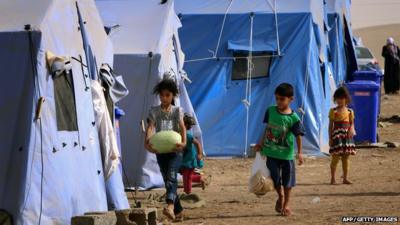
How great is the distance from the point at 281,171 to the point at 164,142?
1.39 meters

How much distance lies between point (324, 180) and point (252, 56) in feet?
13.5

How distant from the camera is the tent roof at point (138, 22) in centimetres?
1480

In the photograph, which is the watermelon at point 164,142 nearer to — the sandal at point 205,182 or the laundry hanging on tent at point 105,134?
the laundry hanging on tent at point 105,134

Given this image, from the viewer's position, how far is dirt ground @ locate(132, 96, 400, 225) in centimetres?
1091

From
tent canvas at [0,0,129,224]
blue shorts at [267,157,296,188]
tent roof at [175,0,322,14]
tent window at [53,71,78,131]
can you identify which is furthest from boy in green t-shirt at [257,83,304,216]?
tent roof at [175,0,322,14]

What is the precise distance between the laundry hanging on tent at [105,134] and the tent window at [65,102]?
736mm

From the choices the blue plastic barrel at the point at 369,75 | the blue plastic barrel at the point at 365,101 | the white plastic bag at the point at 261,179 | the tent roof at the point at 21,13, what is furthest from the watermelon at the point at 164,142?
the blue plastic barrel at the point at 369,75

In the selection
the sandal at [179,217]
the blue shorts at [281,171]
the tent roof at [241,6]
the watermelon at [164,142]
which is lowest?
the sandal at [179,217]

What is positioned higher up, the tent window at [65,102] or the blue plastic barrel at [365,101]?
the blue plastic barrel at [365,101]

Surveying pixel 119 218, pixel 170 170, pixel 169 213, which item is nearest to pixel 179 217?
pixel 169 213

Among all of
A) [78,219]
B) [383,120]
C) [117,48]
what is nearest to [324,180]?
[117,48]

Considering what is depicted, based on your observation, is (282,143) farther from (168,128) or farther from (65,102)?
(65,102)

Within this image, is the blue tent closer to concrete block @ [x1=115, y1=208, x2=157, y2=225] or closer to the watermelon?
the watermelon

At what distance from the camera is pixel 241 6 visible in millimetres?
18453
